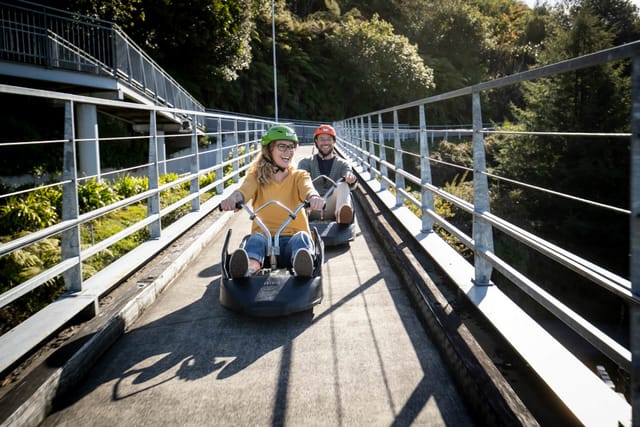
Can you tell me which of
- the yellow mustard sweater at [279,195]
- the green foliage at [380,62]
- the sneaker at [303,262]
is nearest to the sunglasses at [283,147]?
the yellow mustard sweater at [279,195]

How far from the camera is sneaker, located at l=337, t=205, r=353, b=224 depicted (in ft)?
21.2

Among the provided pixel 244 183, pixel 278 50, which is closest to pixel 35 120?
pixel 244 183

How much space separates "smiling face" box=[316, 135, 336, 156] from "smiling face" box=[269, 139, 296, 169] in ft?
7.61

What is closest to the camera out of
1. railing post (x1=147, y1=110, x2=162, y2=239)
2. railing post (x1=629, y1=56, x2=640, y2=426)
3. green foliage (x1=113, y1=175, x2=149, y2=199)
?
railing post (x1=629, y1=56, x2=640, y2=426)

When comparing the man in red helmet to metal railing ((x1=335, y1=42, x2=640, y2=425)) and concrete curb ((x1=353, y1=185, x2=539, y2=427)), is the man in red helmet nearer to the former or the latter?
concrete curb ((x1=353, y1=185, x2=539, y2=427))

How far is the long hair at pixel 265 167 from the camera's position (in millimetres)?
4859

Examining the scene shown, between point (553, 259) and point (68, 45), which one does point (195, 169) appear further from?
point (68, 45)

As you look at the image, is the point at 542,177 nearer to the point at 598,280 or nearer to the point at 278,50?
the point at 598,280

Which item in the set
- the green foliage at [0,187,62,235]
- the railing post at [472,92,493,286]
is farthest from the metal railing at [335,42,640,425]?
the green foliage at [0,187,62,235]

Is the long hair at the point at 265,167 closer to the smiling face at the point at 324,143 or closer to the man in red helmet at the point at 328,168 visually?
the man in red helmet at the point at 328,168

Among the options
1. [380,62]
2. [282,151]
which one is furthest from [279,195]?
[380,62]

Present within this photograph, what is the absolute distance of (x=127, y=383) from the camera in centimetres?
322

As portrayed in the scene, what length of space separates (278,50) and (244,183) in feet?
166

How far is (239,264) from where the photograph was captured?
4.07m
